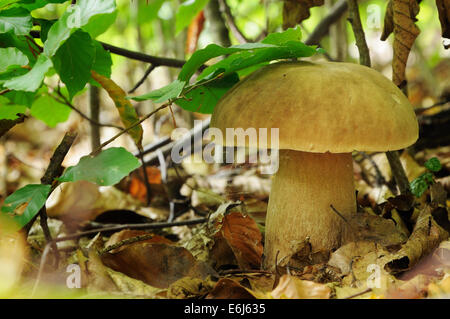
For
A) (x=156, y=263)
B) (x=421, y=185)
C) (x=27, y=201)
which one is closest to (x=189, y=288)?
(x=156, y=263)

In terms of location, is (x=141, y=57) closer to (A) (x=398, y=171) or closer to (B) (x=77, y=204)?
(B) (x=77, y=204)

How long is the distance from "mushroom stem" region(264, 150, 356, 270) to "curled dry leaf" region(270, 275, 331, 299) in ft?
1.08

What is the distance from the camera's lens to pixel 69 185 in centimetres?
262

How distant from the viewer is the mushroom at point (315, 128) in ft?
4.58

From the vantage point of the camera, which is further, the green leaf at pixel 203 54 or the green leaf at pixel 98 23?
the green leaf at pixel 98 23

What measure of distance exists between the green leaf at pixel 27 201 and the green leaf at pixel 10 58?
397mm

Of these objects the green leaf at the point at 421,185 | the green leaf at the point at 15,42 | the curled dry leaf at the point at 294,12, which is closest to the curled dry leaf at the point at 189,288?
the green leaf at the point at 15,42

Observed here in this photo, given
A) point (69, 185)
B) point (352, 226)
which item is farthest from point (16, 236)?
point (352, 226)

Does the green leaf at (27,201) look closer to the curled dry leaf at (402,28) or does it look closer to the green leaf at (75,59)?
the green leaf at (75,59)

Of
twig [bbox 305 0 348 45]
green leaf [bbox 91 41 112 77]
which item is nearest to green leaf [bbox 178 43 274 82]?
green leaf [bbox 91 41 112 77]

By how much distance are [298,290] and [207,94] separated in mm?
953

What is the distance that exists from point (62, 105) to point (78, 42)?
37.4 inches

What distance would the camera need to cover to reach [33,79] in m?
1.13

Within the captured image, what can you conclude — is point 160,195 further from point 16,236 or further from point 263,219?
point 16,236
